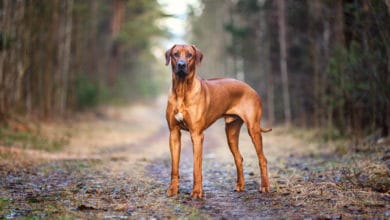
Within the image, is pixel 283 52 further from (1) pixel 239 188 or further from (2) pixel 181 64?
A: (2) pixel 181 64

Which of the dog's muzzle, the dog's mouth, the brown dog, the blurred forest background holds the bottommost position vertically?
the brown dog

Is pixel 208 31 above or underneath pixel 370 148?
above

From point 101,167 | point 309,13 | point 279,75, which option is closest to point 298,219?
point 101,167

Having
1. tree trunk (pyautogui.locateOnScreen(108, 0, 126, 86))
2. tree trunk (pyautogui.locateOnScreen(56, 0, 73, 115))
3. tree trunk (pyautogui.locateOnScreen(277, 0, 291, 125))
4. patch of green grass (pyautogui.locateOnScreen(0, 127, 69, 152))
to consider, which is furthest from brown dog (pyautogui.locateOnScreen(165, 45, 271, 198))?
tree trunk (pyautogui.locateOnScreen(108, 0, 126, 86))

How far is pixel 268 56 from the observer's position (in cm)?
2452

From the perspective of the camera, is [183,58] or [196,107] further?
[196,107]

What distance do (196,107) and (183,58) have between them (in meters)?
0.69

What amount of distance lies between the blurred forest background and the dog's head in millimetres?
3043

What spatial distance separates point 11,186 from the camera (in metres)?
6.86

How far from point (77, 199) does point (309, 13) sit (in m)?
12.9

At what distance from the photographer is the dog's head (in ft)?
20.4

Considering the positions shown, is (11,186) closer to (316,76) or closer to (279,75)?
(316,76)

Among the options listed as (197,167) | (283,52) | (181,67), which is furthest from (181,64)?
(283,52)

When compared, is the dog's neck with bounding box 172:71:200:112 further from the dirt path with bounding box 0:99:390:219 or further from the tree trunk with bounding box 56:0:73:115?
the tree trunk with bounding box 56:0:73:115
